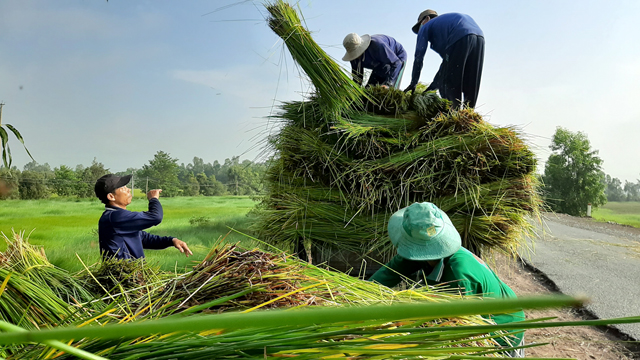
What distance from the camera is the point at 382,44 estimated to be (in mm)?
3994

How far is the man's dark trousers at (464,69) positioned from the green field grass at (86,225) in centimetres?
250

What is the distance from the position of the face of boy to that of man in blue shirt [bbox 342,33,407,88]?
2.68m

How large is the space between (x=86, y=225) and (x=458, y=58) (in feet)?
15.1

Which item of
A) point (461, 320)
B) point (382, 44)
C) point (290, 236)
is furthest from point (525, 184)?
point (382, 44)

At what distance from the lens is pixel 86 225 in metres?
3.99

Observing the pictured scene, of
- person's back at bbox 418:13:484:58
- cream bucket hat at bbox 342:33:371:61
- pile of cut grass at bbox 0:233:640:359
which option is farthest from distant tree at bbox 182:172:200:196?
pile of cut grass at bbox 0:233:640:359

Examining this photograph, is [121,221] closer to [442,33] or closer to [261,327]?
[261,327]

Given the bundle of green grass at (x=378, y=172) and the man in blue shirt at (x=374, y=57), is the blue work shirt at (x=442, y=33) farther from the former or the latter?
the bundle of green grass at (x=378, y=172)

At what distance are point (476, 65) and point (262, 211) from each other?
261 cm

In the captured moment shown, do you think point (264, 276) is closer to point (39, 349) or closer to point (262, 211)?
point (39, 349)

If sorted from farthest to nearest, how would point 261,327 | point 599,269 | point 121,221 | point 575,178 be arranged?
point 575,178 < point 599,269 < point 121,221 < point 261,327

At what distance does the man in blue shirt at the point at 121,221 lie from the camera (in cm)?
240

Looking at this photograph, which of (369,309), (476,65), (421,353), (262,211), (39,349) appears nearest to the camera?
(369,309)

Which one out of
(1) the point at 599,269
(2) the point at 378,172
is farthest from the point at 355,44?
(1) the point at 599,269
